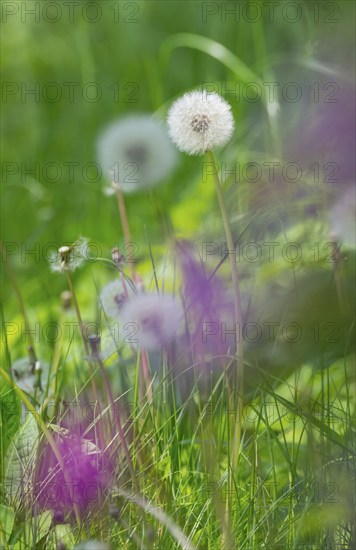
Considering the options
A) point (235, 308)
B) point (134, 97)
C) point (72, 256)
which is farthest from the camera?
point (134, 97)

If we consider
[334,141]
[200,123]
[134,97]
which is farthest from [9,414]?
[134,97]

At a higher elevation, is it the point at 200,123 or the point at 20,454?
the point at 200,123

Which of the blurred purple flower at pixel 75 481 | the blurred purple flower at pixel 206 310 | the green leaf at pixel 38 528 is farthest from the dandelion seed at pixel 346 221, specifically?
the green leaf at pixel 38 528

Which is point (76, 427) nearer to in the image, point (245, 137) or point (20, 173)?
point (245, 137)

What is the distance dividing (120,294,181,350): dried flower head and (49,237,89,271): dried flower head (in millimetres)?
95

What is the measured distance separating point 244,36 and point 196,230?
106cm

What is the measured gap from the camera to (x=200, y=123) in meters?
1.18

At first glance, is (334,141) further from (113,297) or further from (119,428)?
(119,428)

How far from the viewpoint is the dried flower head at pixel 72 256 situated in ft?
3.94

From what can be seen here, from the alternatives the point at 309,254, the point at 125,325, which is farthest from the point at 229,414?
the point at 309,254

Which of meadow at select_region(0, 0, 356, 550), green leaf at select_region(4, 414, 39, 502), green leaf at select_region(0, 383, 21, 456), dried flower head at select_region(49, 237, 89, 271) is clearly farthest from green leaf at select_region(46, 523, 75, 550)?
dried flower head at select_region(49, 237, 89, 271)

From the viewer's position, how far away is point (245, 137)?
9.08ft

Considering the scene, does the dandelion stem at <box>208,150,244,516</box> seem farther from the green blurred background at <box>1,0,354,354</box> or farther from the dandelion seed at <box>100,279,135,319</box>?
the green blurred background at <box>1,0,354,354</box>

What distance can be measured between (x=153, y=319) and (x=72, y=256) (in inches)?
6.0
